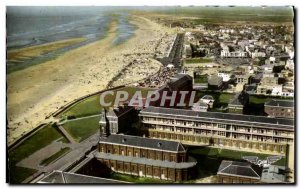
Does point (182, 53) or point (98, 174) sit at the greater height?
point (182, 53)

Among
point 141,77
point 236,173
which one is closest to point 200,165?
point 236,173

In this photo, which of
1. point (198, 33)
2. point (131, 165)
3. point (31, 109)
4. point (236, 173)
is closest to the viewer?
point (236, 173)

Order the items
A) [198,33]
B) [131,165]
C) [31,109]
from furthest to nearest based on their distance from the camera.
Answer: [198,33], [31,109], [131,165]

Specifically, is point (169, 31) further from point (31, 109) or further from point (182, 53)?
point (31, 109)

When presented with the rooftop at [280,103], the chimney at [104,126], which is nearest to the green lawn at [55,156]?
the chimney at [104,126]

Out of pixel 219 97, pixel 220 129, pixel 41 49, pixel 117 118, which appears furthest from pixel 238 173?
pixel 41 49

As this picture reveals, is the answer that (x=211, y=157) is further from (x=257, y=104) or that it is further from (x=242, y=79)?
(x=242, y=79)

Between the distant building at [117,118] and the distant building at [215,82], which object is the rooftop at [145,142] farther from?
the distant building at [215,82]
